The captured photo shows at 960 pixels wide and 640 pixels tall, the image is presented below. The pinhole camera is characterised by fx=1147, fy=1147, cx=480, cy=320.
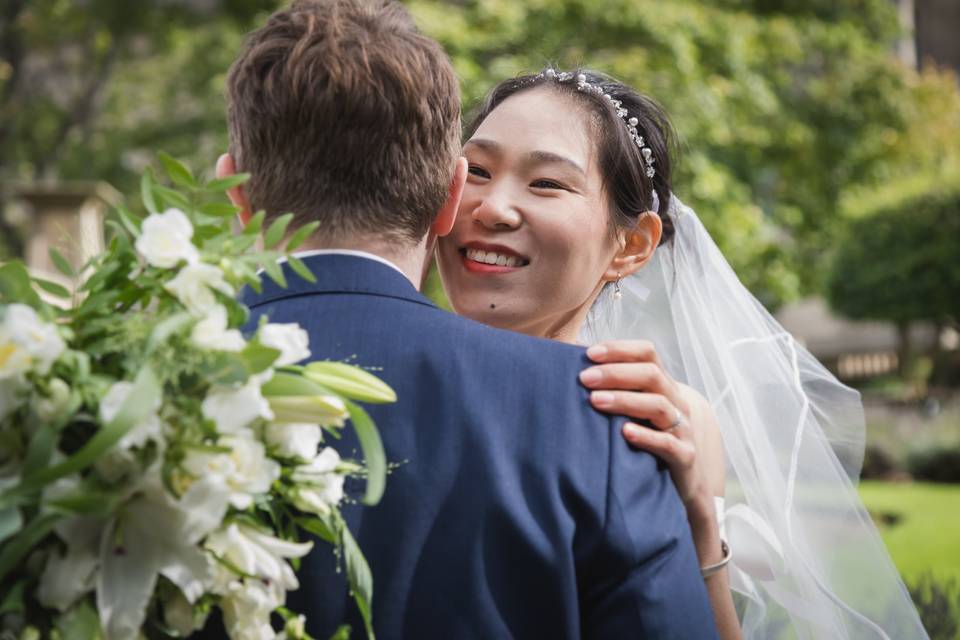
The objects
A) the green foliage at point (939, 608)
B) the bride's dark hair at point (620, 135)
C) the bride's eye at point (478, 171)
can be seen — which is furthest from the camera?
the green foliage at point (939, 608)

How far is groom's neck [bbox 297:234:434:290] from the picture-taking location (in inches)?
76.1

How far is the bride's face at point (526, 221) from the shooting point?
2.99 meters

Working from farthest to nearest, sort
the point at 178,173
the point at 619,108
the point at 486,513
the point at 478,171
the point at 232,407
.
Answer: the point at 619,108 < the point at 478,171 < the point at 486,513 < the point at 178,173 < the point at 232,407

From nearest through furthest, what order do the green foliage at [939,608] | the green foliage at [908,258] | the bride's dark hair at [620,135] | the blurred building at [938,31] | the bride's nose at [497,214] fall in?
the bride's nose at [497,214], the bride's dark hair at [620,135], the green foliage at [939,608], the green foliage at [908,258], the blurred building at [938,31]

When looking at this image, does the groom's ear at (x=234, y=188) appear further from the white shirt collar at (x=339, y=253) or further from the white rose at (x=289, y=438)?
the white rose at (x=289, y=438)

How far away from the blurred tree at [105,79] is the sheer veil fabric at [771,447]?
12.6 metres

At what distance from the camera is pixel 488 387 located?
1877 mm

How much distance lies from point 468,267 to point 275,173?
1154 millimetres

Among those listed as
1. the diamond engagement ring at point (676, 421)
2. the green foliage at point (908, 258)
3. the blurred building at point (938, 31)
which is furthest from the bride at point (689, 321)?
the blurred building at point (938, 31)

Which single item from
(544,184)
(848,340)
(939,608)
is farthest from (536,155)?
(848,340)

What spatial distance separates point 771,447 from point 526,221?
1.16 meters

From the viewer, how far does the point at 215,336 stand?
4.96 feet

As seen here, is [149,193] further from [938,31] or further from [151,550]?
[938,31]

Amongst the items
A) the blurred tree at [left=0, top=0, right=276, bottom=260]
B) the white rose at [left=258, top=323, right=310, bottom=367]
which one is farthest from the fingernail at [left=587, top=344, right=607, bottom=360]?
the blurred tree at [left=0, top=0, right=276, bottom=260]
